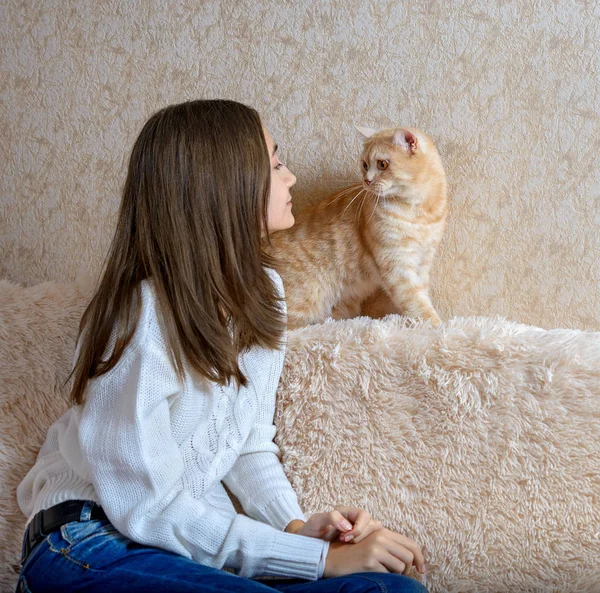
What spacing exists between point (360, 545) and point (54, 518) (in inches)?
17.0

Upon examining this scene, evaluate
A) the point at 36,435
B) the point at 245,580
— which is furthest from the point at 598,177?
the point at 36,435

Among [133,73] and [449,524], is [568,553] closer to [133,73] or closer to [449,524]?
[449,524]

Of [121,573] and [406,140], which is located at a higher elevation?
[406,140]

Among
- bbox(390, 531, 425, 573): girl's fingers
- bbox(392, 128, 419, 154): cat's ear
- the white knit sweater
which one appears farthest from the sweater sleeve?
bbox(392, 128, 419, 154): cat's ear

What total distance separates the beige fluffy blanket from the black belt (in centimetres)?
22

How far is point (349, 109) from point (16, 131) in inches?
29.4

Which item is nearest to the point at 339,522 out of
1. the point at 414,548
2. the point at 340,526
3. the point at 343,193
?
the point at 340,526

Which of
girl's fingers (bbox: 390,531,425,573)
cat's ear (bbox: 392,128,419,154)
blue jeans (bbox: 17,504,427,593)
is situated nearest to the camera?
blue jeans (bbox: 17,504,427,593)

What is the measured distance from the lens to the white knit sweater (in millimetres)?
912

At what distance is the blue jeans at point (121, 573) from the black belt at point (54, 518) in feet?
0.03

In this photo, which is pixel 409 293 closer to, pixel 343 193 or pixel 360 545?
pixel 343 193

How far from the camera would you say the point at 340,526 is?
0.97 meters

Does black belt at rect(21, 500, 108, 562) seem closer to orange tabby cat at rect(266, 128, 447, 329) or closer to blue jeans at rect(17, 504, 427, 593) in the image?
blue jeans at rect(17, 504, 427, 593)

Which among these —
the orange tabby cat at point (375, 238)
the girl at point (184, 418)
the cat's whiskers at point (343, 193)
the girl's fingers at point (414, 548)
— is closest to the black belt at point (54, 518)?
the girl at point (184, 418)
